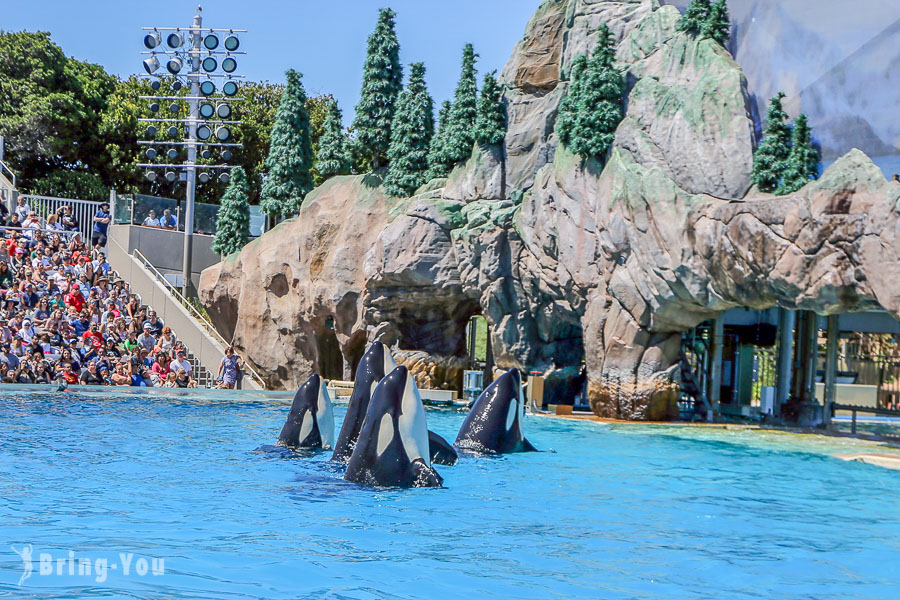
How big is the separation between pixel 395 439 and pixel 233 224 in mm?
19398

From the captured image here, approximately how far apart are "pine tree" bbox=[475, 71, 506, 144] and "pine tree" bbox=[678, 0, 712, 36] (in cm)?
497

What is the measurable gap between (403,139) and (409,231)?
3499 millimetres

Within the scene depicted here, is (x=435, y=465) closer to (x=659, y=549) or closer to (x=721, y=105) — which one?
(x=659, y=549)

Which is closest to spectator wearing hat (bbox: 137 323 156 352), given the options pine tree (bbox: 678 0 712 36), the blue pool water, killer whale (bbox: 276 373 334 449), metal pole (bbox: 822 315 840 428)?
the blue pool water

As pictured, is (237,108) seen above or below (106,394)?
above

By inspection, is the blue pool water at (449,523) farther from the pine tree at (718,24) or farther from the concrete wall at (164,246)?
the concrete wall at (164,246)

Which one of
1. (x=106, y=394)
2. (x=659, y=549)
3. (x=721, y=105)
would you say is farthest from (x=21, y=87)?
(x=659, y=549)

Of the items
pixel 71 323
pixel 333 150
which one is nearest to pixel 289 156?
pixel 333 150

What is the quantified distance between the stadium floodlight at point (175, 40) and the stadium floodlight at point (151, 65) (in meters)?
0.55

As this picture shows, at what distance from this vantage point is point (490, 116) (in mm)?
20719

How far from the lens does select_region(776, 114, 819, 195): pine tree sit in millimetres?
14148

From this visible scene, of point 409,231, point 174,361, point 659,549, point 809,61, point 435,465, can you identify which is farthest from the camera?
point 409,231

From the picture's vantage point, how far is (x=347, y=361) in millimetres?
22969

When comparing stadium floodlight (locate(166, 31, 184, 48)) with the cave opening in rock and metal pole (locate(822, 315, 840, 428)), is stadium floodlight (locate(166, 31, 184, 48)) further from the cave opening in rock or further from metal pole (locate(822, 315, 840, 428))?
metal pole (locate(822, 315, 840, 428))
